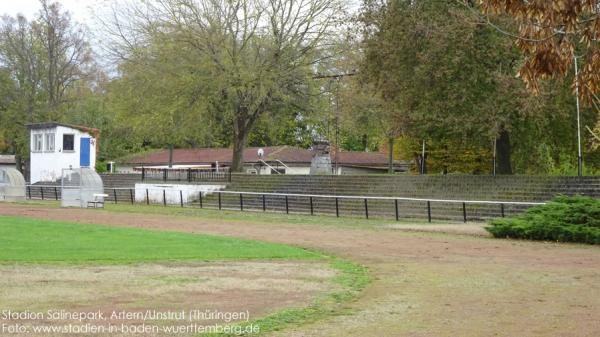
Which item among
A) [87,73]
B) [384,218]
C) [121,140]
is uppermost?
[87,73]

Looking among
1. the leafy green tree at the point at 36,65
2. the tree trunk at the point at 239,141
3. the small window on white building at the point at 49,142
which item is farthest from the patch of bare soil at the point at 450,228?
the leafy green tree at the point at 36,65

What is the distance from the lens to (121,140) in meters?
75.6

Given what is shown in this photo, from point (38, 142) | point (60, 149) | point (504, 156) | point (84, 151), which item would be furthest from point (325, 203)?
point (38, 142)

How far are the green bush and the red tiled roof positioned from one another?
41.0m

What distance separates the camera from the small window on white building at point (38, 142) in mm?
57969

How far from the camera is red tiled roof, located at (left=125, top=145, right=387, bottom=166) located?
214 feet

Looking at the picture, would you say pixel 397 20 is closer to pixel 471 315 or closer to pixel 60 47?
pixel 471 315

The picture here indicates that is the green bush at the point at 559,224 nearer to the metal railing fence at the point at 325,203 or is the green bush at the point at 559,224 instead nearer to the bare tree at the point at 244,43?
the metal railing fence at the point at 325,203

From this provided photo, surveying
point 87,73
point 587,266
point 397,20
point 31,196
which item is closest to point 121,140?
point 87,73

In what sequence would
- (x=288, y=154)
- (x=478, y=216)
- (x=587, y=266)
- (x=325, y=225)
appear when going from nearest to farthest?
(x=587, y=266) < (x=325, y=225) < (x=478, y=216) < (x=288, y=154)

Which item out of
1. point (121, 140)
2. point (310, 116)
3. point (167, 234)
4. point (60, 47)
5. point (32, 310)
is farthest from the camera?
point (121, 140)

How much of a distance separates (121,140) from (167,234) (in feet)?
186

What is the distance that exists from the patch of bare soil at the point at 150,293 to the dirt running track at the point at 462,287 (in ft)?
3.64

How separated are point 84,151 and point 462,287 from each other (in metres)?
48.5
